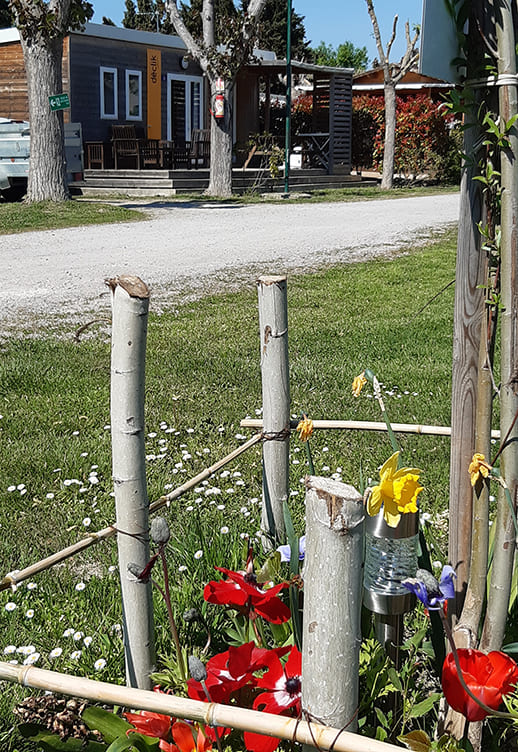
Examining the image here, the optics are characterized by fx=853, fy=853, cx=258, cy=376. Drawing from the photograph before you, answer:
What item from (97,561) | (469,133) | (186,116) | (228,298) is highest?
(186,116)

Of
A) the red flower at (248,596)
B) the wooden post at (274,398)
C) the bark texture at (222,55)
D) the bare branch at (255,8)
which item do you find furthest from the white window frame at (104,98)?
the red flower at (248,596)

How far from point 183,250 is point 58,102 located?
526 cm

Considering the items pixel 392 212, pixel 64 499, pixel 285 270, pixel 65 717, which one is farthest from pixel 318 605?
pixel 392 212

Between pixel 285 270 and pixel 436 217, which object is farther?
pixel 436 217

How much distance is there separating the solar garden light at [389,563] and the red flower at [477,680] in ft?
0.59

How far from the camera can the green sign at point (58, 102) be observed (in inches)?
553

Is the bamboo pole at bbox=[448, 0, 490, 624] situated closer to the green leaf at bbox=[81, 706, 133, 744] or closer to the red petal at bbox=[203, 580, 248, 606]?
the red petal at bbox=[203, 580, 248, 606]

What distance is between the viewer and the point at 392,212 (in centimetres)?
1616

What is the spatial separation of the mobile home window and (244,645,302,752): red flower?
2285 cm

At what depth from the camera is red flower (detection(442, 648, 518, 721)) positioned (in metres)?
1.45

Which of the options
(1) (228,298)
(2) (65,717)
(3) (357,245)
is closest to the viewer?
(2) (65,717)

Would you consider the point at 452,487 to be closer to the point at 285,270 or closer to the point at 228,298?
the point at 228,298

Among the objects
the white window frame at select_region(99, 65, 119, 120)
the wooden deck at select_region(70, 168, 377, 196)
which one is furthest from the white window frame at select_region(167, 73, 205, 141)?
the wooden deck at select_region(70, 168, 377, 196)

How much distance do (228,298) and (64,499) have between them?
14.3ft
